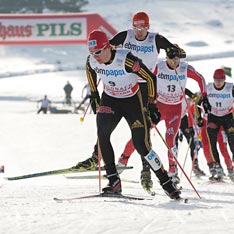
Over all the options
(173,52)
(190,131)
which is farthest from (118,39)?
(190,131)

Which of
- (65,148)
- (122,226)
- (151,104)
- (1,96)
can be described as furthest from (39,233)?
(1,96)

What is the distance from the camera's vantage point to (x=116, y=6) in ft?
256

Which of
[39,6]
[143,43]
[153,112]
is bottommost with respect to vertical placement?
[153,112]

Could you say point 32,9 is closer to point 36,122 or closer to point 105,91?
point 36,122

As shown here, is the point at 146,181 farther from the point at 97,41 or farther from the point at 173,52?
the point at 97,41

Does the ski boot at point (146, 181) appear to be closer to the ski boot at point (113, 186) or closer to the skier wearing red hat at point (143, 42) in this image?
the skier wearing red hat at point (143, 42)

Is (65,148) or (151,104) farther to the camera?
(65,148)

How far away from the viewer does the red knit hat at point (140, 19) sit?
26.8ft

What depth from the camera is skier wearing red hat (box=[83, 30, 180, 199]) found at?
22.2 ft

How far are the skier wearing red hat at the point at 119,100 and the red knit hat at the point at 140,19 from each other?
1.11 metres

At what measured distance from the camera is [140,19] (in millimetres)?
8188

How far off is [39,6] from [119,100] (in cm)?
5452

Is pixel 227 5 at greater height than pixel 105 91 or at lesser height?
greater

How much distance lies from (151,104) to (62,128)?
11545mm
